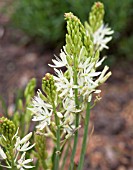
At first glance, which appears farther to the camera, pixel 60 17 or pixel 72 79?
pixel 60 17

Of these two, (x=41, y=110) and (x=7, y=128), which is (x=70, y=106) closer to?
(x=41, y=110)

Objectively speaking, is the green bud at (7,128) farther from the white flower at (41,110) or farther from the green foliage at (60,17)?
the green foliage at (60,17)

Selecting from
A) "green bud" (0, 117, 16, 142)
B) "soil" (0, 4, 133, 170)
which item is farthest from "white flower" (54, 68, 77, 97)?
"soil" (0, 4, 133, 170)

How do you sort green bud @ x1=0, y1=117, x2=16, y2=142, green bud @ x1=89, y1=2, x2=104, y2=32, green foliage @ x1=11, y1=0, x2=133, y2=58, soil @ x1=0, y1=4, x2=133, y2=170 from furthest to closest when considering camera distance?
1. green foliage @ x1=11, y1=0, x2=133, y2=58
2. soil @ x1=0, y1=4, x2=133, y2=170
3. green bud @ x1=89, y1=2, x2=104, y2=32
4. green bud @ x1=0, y1=117, x2=16, y2=142

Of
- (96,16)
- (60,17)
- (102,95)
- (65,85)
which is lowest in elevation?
(65,85)

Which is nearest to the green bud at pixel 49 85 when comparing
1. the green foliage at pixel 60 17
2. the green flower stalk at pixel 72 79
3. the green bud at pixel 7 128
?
the green flower stalk at pixel 72 79

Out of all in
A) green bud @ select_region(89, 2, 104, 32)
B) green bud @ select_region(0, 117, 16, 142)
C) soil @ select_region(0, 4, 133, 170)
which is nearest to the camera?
green bud @ select_region(0, 117, 16, 142)

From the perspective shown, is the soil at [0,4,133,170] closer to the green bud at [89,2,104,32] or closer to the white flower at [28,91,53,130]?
the green bud at [89,2,104,32]

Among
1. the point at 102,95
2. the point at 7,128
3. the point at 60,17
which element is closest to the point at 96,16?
the point at 7,128
